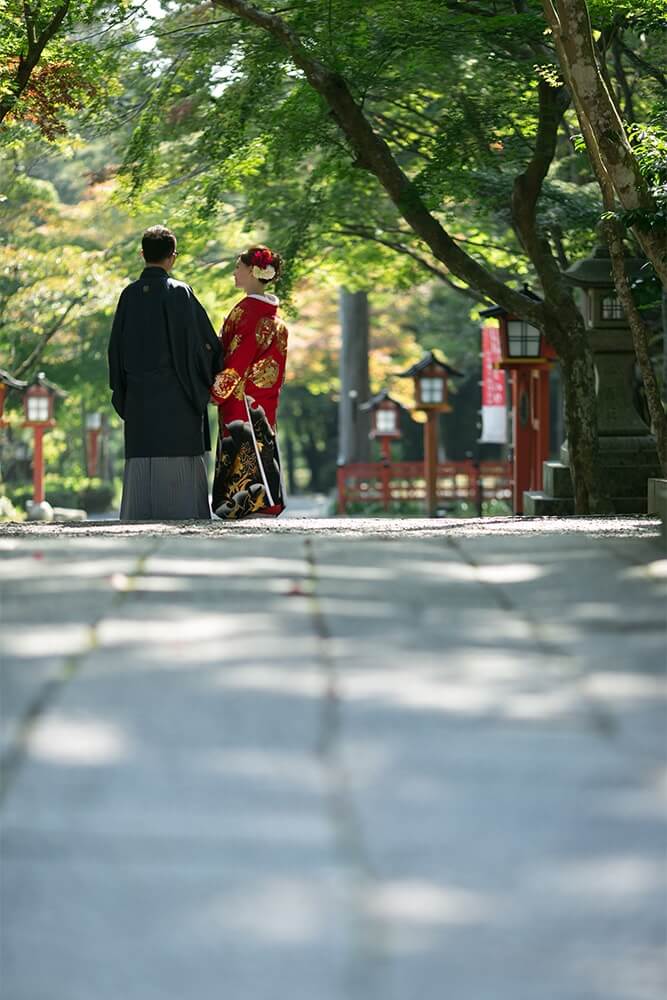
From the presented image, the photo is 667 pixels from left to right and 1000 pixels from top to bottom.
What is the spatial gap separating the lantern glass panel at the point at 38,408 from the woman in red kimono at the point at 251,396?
21.2 meters

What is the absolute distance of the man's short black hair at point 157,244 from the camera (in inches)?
342

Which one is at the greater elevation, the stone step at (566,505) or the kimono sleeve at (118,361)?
the kimono sleeve at (118,361)

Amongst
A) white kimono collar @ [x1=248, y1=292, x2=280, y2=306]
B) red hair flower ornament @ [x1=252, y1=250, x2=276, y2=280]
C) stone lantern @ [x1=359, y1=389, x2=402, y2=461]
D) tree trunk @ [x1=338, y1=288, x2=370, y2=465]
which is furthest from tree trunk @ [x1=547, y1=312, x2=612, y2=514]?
tree trunk @ [x1=338, y1=288, x2=370, y2=465]

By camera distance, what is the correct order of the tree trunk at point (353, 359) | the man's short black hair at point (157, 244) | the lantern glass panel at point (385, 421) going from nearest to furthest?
1. the man's short black hair at point (157, 244)
2. the lantern glass panel at point (385, 421)
3. the tree trunk at point (353, 359)

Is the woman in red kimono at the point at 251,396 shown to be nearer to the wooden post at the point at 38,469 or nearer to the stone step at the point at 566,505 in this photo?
the stone step at the point at 566,505

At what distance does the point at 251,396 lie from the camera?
955 cm

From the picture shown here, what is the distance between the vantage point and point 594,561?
599 cm

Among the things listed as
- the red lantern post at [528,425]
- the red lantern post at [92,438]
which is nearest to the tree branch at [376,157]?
the red lantern post at [528,425]

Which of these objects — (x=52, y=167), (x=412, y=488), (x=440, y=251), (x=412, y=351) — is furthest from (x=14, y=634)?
(x=52, y=167)

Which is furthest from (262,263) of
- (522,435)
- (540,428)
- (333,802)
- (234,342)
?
(540,428)

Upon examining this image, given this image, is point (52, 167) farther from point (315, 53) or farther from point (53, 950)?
point (53, 950)

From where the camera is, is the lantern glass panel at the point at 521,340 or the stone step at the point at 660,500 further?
the lantern glass panel at the point at 521,340

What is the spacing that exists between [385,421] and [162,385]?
22171mm

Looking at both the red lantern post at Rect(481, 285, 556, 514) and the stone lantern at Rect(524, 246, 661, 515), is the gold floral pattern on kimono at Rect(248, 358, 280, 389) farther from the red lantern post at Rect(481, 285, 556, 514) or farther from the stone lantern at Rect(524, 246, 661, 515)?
the red lantern post at Rect(481, 285, 556, 514)
